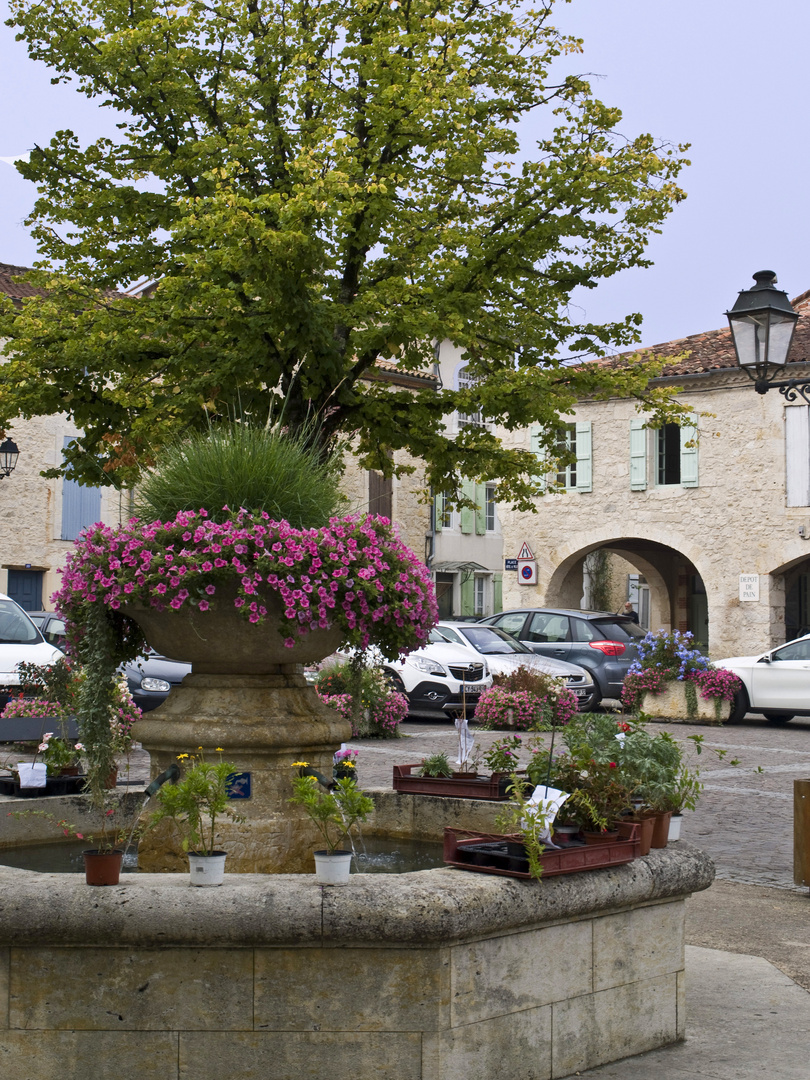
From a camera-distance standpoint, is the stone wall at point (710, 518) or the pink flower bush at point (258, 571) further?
the stone wall at point (710, 518)

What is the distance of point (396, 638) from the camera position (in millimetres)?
4785

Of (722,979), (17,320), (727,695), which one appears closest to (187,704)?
(722,979)

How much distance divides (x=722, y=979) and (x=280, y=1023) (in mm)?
2293

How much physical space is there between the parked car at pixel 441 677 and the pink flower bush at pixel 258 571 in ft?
Answer: 42.7

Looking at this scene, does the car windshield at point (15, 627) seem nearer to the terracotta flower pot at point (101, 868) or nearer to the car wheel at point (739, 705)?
the car wheel at point (739, 705)

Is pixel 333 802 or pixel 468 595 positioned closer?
pixel 333 802

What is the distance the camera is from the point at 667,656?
18.5 meters

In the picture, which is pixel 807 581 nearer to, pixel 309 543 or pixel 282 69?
pixel 282 69

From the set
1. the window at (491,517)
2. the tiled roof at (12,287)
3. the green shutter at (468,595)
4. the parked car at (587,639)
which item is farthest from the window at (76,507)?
the window at (491,517)

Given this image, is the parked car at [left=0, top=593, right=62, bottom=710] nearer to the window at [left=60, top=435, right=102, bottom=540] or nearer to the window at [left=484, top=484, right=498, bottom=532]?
the window at [left=60, top=435, right=102, bottom=540]

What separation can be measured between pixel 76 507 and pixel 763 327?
21450mm

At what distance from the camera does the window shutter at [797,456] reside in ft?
84.5

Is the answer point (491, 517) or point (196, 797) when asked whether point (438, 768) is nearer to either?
point (196, 797)

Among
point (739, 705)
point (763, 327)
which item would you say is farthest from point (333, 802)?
point (739, 705)
